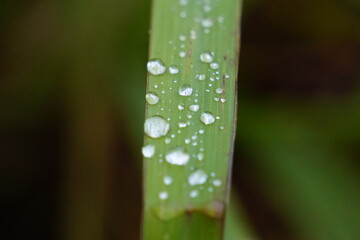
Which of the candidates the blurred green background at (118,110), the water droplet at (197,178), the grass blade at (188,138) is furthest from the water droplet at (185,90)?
the blurred green background at (118,110)

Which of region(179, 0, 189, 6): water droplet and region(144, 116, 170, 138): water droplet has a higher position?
region(179, 0, 189, 6): water droplet

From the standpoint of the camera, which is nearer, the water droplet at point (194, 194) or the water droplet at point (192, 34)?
the water droplet at point (194, 194)

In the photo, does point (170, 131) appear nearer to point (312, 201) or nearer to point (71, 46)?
point (312, 201)

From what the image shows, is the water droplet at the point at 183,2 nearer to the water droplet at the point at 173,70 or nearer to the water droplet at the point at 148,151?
the water droplet at the point at 173,70

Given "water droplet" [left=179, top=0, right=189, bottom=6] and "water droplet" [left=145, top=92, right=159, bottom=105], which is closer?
"water droplet" [left=145, top=92, right=159, bottom=105]

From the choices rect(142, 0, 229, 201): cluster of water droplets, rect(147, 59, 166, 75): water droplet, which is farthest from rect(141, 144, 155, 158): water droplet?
rect(147, 59, 166, 75): water droplet

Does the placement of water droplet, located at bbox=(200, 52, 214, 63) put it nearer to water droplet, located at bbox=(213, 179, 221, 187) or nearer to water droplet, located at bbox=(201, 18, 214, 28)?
water droplet, located at bbox=(201, 18, 214, 28)

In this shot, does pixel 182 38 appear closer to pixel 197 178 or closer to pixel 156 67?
pixel 156 67
